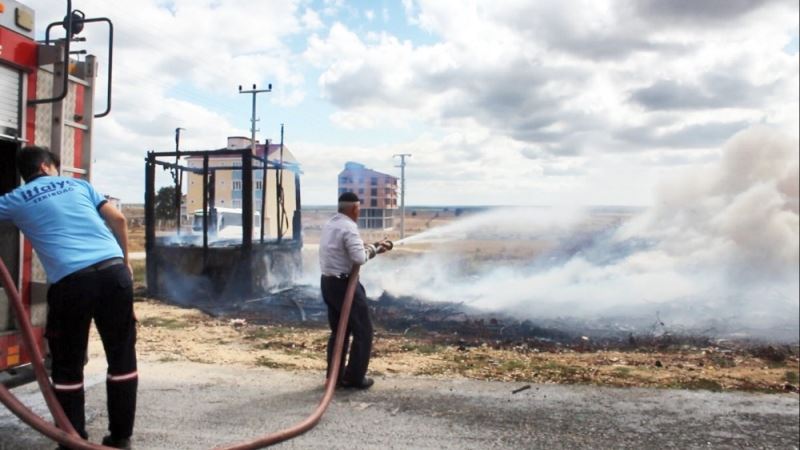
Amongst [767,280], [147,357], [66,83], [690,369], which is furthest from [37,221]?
[767,280]

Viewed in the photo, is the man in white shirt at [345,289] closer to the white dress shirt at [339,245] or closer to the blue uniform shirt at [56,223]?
the white dress shirt at [339,245]

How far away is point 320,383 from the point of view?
557 centimetres

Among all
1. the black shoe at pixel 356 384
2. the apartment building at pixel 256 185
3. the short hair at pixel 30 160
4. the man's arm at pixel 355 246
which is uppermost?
the apartment building at pixel 256 185

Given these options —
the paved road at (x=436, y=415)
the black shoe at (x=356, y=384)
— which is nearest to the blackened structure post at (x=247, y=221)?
the paved road at (x=436, y=415)

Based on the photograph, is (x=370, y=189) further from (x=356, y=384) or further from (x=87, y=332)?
(x=87, y=332)

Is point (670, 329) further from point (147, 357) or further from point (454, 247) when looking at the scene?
point (454, 247)

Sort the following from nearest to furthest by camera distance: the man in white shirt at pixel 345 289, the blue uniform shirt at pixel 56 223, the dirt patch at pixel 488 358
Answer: the blue uniform shirt at pixel 56 223
the man in white shirt at pixel 345 289
the dirt patch at pixel 488 358

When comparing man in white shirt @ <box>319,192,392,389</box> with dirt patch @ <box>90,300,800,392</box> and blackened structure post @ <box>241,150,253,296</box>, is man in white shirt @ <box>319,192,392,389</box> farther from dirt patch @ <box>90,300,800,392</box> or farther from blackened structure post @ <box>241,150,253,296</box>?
blackened structure post @ <box>241,150,253,296</box>

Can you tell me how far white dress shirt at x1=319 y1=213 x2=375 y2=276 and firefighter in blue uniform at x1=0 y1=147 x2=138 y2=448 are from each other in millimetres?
2012

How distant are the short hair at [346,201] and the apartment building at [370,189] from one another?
54.8 feet

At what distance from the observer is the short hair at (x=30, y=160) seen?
349cm

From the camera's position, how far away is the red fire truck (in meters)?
3.58

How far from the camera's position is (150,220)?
464 inches

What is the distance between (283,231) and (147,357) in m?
6.58
